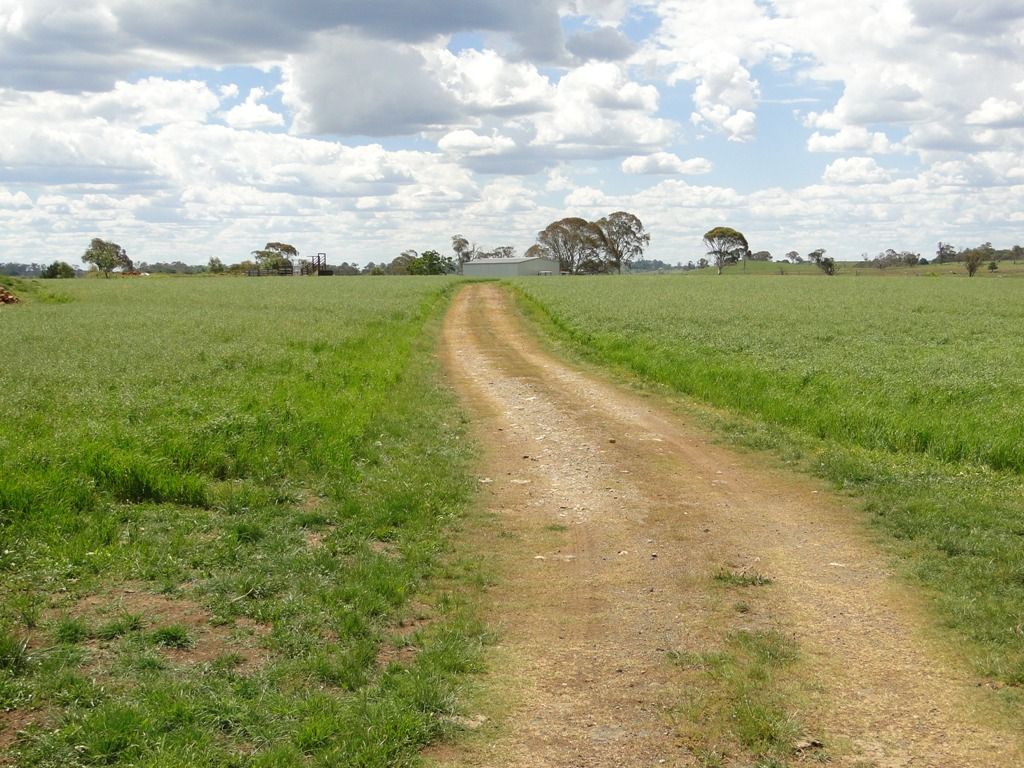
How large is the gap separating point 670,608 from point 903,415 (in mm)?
8257

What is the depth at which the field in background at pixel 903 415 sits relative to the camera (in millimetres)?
7738

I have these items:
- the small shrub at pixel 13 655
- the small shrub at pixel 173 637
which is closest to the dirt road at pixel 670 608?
the small shrub at pixel 173 637

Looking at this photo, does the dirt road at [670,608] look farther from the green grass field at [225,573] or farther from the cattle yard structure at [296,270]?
the cattle yard structure at [296,270]

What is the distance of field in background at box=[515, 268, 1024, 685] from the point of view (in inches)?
305

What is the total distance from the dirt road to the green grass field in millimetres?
587

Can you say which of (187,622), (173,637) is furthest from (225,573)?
(173,637)

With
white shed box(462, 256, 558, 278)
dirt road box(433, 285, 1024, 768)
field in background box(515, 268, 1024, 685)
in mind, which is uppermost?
white shed box(462, 256, 558, 278)

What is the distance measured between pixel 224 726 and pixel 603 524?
5153 mm

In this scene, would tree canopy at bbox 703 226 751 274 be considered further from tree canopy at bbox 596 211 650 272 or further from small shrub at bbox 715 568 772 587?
small shrub at bbox 715 568 772 587

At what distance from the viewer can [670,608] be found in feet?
23.6

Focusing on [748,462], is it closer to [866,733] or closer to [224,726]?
[866,733]

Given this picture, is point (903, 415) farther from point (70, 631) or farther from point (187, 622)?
point (70, 631)

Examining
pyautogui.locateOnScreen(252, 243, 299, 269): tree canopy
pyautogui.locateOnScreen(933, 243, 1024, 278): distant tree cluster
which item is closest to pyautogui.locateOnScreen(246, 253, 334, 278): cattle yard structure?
pyautogui.locateOnScreen(252, 243, 299, 269): tree canopy

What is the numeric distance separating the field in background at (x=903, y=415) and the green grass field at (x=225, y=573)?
434cm
